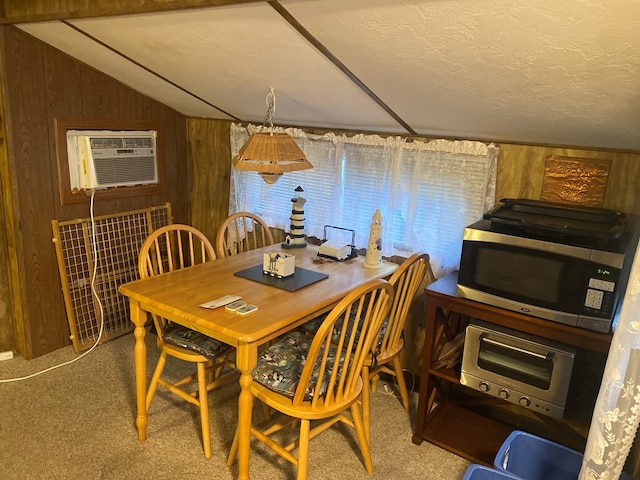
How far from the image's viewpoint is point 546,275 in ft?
6.63

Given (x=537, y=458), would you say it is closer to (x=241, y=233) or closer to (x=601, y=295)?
(x=601, y=295)

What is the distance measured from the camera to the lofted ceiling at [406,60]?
1491 mm

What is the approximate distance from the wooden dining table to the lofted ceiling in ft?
2.83

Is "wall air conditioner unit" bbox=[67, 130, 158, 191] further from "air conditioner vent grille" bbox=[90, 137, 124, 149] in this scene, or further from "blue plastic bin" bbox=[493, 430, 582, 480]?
"blue plastic bin" bbox=[493, 430, 582, 480]

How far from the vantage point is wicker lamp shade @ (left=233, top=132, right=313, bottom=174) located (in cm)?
231

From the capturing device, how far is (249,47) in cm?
215

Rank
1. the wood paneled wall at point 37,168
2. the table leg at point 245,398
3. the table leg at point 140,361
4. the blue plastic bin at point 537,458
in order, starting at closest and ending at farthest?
the table leg at point 245,398 → the blue plastic bin at point 537,458 → the table leg at point 140,361 → the wood paneled wall at point 37,168

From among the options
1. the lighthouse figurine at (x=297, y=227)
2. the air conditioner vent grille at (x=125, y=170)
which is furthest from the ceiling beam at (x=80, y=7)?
the lighthouse figurine at (x=297, y=227)

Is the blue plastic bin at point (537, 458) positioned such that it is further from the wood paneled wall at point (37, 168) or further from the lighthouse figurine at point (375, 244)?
the wood paneled wall at point (37, 168)

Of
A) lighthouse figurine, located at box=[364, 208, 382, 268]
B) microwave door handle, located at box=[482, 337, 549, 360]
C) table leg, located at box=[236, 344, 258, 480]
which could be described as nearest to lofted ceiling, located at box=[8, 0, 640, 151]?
lighthouse figurine, located at box=[364, 208, 382, 268]

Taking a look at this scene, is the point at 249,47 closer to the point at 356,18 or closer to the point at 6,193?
the point at 356,18

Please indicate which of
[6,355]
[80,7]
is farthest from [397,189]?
[6,355]

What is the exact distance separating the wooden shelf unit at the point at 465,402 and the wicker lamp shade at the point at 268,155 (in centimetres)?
90

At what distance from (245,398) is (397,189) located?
147cm
